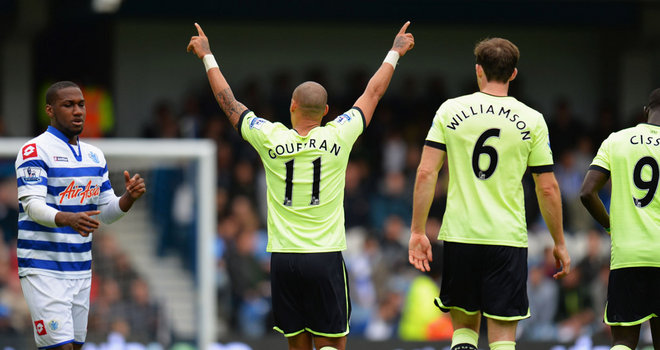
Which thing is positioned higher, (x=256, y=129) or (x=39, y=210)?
(x=256, y=129)

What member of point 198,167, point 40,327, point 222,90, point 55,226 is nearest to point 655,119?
point 222,90

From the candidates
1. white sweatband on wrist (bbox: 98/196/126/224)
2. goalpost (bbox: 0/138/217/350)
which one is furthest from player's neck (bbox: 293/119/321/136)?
goalpost (bbox: 0/138/217/350)

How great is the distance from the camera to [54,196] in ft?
19.8

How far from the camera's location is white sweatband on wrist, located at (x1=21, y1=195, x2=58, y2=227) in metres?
5.75

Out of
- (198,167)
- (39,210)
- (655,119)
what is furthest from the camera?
(198,167)

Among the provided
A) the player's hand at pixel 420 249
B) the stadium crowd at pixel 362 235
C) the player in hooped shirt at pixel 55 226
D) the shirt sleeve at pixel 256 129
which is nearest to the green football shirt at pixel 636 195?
the player's hand at pixel 420 249

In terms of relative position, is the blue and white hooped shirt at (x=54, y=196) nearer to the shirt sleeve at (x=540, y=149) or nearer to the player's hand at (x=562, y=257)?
the shirt sleeve at (x=540, y=149)

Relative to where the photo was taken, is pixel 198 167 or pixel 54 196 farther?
pixel 198 167

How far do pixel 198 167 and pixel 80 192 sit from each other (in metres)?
3.74

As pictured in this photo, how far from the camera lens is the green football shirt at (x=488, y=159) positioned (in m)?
6.06

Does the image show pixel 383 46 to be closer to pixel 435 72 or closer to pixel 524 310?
pixel 435 72

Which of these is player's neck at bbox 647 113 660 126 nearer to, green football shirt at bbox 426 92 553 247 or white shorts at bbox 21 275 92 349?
green football shirt at bbox 426 92 553 247

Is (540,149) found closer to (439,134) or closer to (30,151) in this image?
(439,134)

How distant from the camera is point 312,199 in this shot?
6137 mm
